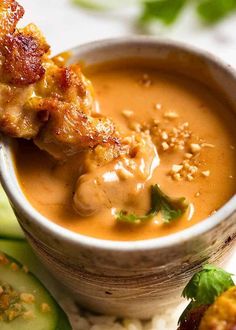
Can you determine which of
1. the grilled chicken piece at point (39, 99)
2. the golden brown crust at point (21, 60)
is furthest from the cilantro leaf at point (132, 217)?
the golden brown crust at point (21, 60)

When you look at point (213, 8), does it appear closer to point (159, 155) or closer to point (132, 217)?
point (159, 155)

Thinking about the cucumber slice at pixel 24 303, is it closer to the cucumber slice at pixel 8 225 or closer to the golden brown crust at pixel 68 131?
the cucumber slice at pixel 8 225

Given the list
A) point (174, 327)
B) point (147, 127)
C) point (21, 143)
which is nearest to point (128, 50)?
point (147, 127)

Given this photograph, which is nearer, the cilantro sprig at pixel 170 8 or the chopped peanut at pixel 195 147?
the chopped peanut at pixel 195 147

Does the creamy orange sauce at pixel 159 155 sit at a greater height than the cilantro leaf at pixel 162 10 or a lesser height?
lesser

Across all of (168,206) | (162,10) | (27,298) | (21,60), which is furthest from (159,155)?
(162,10)

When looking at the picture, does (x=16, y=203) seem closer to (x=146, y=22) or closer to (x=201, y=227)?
(x=201, y=227)
